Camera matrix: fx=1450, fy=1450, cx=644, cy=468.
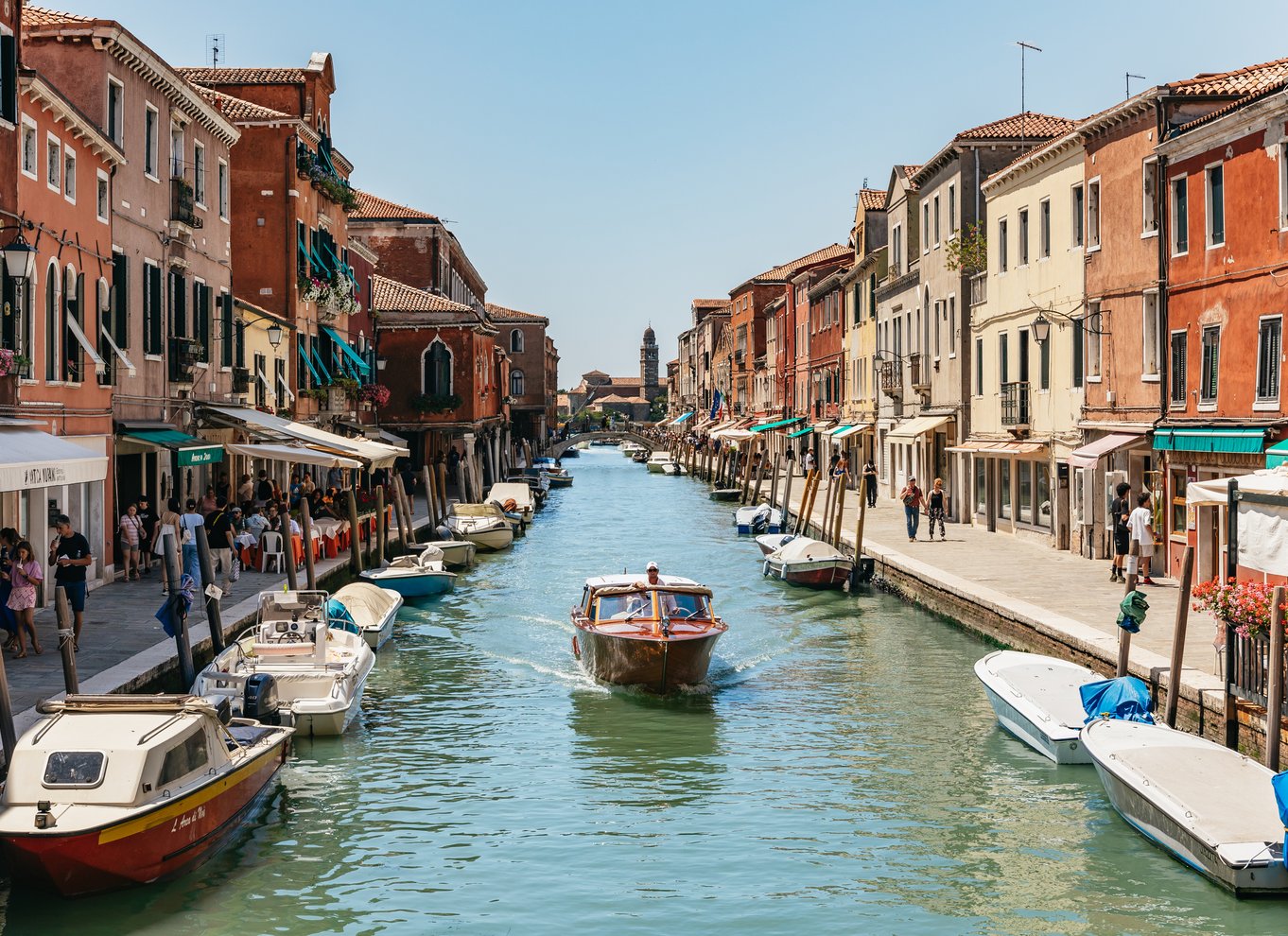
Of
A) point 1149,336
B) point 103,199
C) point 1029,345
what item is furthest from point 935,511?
point 103,199

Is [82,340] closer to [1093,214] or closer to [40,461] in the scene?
[40,461]

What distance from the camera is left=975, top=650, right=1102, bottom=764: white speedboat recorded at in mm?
14141

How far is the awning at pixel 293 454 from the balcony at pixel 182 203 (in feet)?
13.3

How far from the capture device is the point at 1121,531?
73.3 feet

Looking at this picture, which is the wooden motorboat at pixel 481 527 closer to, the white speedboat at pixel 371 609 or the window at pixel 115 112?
the white speedboat at pixel 371 609

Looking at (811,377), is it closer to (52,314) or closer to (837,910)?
(52,314)

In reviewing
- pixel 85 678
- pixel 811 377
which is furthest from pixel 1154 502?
pixel 811 377

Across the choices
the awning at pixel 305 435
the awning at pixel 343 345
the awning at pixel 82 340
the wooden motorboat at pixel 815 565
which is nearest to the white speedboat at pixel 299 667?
the awning at pixel 82 340

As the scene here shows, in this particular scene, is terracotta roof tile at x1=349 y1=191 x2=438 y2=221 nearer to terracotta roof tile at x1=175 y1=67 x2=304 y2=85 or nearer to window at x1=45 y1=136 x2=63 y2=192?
terracotta roof tile at x1=175 y1=67 x2=304 y2=85

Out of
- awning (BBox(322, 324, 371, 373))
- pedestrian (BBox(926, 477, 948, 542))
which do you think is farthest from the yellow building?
awning (BBox(322, 324, 371, 373))

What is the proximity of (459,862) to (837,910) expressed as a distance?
121 inches

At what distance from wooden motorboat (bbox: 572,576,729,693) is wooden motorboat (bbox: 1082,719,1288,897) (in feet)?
19.0

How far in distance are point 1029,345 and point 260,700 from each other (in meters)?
20.0

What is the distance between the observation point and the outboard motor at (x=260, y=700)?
13.8 m
